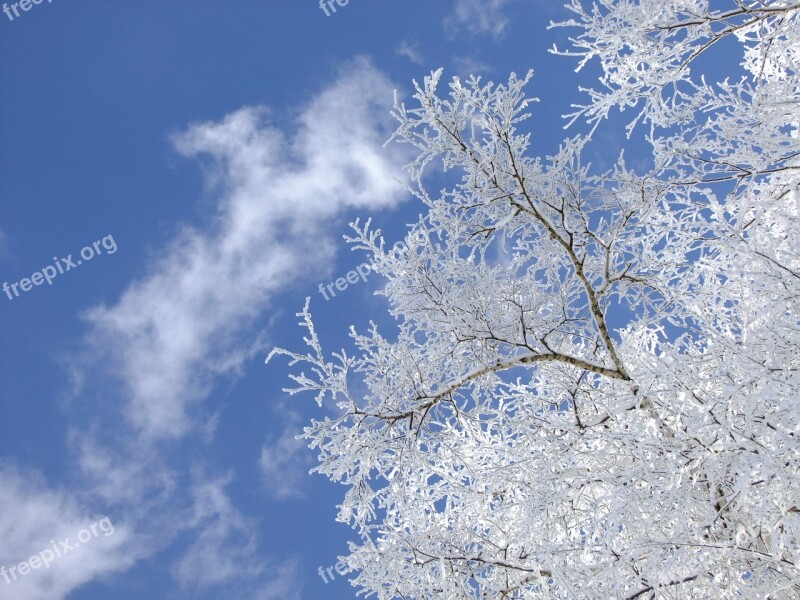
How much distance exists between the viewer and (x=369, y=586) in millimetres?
5871

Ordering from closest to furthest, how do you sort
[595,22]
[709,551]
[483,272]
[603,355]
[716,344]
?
1. [716,344]
2. [709,551]
3. [595,22]
4. [483,272]
5. [603,355]

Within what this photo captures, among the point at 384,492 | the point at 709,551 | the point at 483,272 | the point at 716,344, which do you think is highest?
the point at 483,272

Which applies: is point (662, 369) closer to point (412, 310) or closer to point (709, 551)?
point (709, 551)

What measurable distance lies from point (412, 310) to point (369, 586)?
2.63 meters

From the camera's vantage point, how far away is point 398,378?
19.0ft

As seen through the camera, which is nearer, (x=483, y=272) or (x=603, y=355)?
(x=483, y=272)

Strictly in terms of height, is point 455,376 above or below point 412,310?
below

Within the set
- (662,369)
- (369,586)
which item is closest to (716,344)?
(662,369)

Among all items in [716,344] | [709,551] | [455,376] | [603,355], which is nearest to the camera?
[716,344]

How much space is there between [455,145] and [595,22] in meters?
1.45

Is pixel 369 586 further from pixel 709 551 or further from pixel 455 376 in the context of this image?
pixel 709 551

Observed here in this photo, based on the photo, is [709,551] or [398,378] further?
[398,378]

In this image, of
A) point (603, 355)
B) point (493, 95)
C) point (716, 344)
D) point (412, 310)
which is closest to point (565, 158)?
point (493, 95)

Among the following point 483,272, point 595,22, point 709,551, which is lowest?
point 709,551
